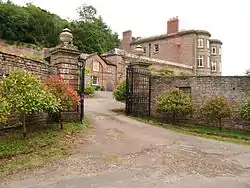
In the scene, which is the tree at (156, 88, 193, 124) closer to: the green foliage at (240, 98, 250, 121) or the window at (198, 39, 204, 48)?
the green foliage at (240, 98, 250, 121)

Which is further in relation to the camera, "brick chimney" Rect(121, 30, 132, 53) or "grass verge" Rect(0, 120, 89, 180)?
"brick chimney" Rect(121, 30, 132, 53)

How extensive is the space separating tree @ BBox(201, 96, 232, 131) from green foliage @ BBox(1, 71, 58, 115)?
837 centimetres

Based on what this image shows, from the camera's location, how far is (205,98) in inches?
578

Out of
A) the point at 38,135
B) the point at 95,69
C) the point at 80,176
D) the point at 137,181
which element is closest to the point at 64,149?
the point at 38,135

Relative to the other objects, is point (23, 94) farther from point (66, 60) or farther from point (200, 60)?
point (200, 60)

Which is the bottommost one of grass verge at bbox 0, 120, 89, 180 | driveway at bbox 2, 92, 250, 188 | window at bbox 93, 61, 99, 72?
driveway at bbox 2, 92, 250, 188

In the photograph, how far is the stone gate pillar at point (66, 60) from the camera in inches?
465

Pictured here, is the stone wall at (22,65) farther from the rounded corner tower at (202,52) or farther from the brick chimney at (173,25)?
the rounded corner tower at (202,52)

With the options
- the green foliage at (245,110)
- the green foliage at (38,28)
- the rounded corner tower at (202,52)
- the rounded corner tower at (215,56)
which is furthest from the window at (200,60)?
the green foliage at (245,110)

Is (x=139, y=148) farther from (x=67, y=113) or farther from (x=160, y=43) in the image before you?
(x=160, y=43)

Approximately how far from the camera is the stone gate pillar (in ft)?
38.8

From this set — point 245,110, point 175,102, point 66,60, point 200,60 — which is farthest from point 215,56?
Answer: point 66,60

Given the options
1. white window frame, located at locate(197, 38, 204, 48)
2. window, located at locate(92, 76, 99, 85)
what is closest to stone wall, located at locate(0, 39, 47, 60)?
window, located at locate(92, 76, 99, 85)

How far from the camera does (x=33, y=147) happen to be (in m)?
7.95
